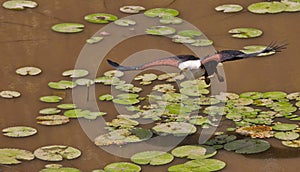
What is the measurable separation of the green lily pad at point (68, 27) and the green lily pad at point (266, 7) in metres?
1.29

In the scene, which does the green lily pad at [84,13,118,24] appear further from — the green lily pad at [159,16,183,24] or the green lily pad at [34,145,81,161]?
the green lily pad at [34,145,81,161]

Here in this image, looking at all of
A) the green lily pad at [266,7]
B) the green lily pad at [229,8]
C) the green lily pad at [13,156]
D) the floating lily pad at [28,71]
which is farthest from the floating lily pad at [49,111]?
the green lily pad at [266,7]

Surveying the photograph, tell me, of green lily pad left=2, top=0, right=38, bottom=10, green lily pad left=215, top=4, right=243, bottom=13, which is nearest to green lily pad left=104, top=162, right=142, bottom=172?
green lily pad left=215, top=4, right=243, bottom=13

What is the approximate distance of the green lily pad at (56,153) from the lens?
433cm

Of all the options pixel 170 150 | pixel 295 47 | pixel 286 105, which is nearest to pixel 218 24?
pixel 295 47

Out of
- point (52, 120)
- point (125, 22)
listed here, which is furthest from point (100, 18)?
point (52, 120)

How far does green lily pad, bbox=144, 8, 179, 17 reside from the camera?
6.02m

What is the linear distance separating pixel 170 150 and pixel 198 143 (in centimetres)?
17

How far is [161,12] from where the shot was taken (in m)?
6.06

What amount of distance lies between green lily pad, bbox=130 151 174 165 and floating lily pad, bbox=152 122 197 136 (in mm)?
205

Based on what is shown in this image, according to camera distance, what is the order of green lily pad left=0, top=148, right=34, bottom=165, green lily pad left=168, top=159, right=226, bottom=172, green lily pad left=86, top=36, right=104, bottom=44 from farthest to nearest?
green lily pad left=86, top=36, right=104, bottom=44, green lily pad left=0, top=148, right=34, bottom=165, green lily pad left=168, top=159, right=226, bottom=172

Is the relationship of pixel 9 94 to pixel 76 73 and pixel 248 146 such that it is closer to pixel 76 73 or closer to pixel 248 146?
pixel 76 73

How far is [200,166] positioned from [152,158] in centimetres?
27

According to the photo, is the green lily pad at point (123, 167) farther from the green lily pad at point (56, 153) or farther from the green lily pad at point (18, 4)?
the green lily pad at point (18, 4)
